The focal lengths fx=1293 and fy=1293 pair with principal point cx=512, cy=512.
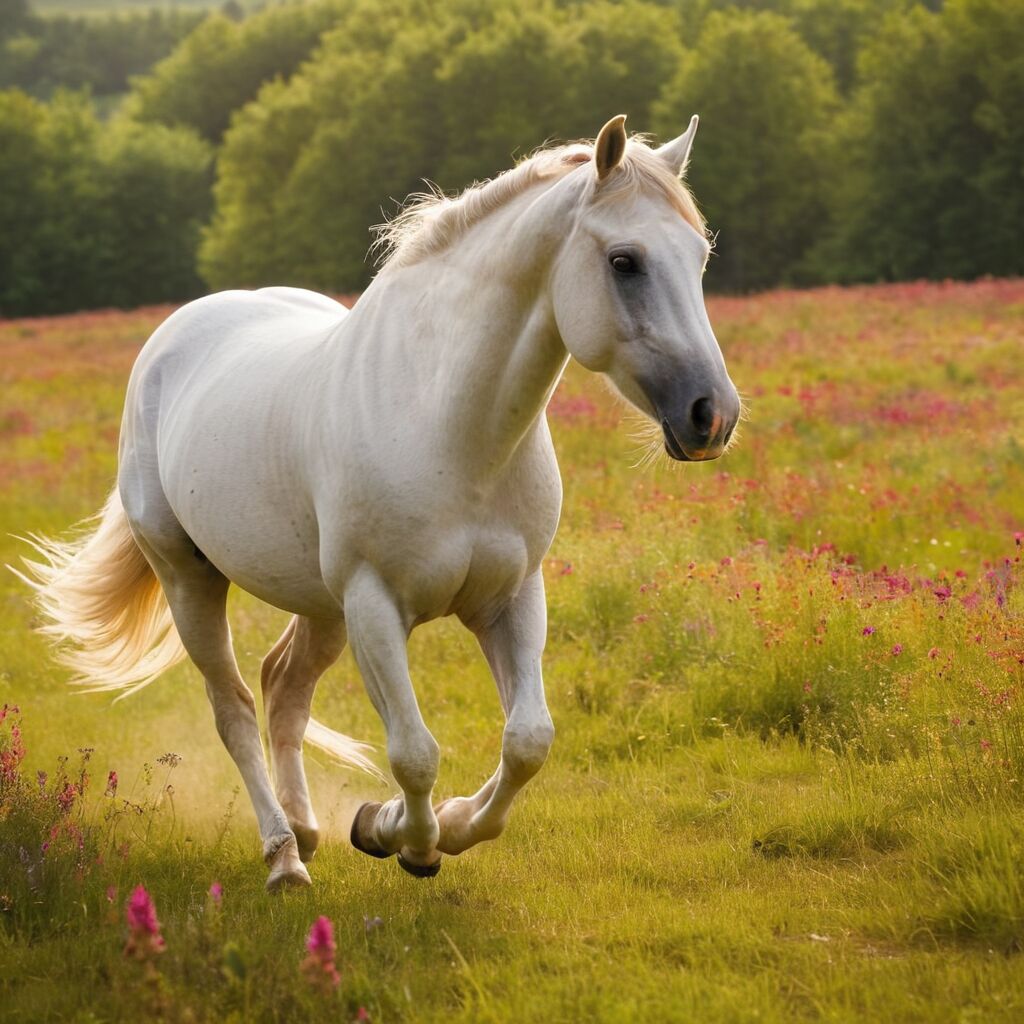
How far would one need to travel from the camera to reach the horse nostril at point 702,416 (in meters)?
3.40

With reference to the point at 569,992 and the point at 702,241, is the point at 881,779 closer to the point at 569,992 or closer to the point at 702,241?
the point at 569,992

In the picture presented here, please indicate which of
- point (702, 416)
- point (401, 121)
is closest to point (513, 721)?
point (702, 416)

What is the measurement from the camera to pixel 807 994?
11.3 ft

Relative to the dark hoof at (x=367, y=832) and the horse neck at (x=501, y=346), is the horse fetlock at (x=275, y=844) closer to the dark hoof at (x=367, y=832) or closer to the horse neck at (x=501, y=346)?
the dark hoof at (x=367, y=832)

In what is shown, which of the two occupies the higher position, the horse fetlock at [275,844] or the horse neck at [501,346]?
the horse neck at [501,346]

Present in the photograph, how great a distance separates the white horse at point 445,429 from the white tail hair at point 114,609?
94cm

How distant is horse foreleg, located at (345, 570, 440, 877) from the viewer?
408 cm

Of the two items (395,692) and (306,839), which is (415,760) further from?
(306,839)

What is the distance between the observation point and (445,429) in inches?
157

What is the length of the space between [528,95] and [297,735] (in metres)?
47.4

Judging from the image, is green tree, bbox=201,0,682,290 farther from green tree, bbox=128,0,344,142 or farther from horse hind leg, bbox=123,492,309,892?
horse hind leg, bbox=123,492,309,892

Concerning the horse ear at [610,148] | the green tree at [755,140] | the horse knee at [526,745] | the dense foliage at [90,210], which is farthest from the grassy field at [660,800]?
the dense foliage at [90,210]

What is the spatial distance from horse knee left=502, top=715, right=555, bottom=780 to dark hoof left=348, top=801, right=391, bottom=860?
0.63 meters

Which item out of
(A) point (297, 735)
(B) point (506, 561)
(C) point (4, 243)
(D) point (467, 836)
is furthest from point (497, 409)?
(C) point (4, 243)
